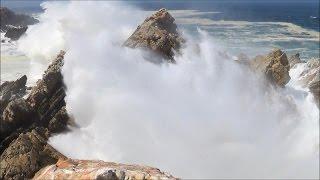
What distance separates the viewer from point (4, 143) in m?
24.1

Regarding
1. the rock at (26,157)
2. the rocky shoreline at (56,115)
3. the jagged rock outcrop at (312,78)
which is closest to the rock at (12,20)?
the rocky shoreline at (56,115)

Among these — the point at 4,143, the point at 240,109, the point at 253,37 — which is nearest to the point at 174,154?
the point at 240,109

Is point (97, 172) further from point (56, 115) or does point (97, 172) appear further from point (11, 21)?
point (11, 21)

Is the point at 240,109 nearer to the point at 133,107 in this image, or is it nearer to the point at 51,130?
the point at 133,107

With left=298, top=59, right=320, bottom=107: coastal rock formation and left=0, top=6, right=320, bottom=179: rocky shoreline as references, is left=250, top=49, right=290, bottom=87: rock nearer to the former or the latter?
left=0, top=6, right=320, bottom=179: rocky shoreline

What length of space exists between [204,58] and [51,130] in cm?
1155

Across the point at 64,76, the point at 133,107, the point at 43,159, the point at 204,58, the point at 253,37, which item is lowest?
the point at 43,159

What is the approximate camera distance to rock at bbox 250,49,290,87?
32562 millimetres

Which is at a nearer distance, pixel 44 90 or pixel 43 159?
pixel 43 159

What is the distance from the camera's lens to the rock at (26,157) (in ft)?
65.5

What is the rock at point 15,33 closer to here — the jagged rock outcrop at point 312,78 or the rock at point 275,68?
the jagged rock outcrop at point 312,78

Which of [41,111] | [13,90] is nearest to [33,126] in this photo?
[41,111]

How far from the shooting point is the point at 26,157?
20.5 metres

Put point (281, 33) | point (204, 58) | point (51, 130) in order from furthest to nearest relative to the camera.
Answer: point (281, 33) → point (204, 58) → point (51, 130)
